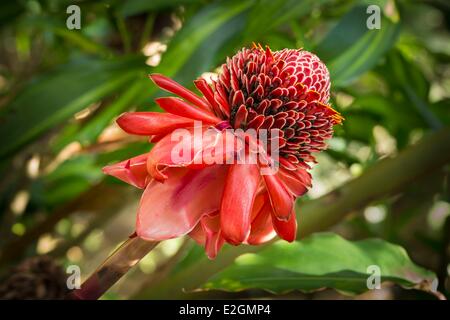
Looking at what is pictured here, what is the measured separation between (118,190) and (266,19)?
0.32m

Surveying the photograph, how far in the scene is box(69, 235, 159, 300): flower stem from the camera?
0.29 m

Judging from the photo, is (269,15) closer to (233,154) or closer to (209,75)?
(209,75)

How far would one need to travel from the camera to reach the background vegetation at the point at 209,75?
403mm

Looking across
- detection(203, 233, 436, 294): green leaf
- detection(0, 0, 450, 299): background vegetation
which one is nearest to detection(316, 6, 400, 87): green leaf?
detection(0, 0, 450, 299): background vegetation

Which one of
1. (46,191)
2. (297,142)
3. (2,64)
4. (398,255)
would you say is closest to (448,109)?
(398,255)

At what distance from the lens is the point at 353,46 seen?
456 mm

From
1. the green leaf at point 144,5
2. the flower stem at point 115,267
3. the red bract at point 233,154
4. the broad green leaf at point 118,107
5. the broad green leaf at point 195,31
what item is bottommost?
the flower stem at point 115,267

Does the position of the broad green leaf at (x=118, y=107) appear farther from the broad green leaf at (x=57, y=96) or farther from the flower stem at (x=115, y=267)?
the flower stem at (x=115, y=267)

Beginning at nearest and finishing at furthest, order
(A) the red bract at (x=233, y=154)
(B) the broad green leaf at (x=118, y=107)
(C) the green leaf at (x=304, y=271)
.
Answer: (A) the red bract at (x=233, y=154), (C) the green leaf at (x=304, y=271), (B) the broad green leaf at (x=118, y=107)

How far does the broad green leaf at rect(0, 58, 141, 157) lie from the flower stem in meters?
0.20

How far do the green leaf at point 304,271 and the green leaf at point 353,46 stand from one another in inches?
4.8

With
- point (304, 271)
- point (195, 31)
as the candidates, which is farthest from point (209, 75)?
point (304, 271)

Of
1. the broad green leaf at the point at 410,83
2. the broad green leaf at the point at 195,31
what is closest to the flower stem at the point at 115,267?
the broad green leaf at the point at 195,31

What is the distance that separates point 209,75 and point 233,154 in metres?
0.20
